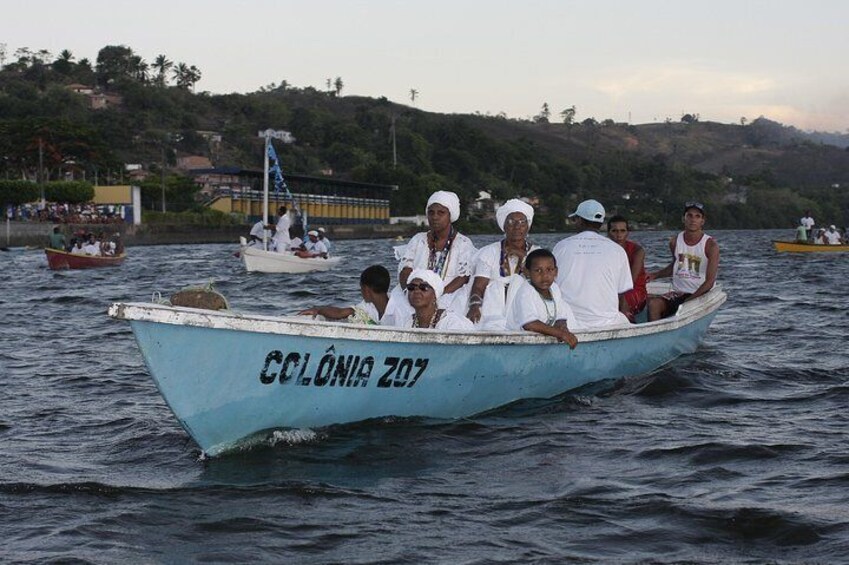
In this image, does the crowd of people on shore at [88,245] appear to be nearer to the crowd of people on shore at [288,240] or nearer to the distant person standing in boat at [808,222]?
the crowd of people on shore at [288,240]

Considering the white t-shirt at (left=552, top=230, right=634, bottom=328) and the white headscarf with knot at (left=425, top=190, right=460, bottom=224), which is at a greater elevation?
the white headscarf with knot at (left=425, top=190, right=460, bottom=224)

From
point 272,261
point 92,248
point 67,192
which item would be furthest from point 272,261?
point 67,192

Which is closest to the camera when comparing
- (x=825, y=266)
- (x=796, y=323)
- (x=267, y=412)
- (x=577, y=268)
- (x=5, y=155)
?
(x=267, y=412)

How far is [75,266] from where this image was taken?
4019 centimetres

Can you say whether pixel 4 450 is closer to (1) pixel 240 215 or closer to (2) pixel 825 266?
(2) pixel 825 266

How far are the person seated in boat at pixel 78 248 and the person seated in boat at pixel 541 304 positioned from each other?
103 ft

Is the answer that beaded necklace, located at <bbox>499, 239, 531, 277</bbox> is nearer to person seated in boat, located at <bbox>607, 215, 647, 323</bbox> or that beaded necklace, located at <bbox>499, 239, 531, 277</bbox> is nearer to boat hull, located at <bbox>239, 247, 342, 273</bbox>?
person seated in boat, located at <bbox>607, 215, 647, 323</bbox>

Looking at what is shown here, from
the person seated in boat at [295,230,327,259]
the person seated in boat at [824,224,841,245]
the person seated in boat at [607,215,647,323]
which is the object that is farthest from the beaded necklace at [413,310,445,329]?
the person seated in boat at [824,224,841,245]

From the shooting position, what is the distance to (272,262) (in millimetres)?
36562

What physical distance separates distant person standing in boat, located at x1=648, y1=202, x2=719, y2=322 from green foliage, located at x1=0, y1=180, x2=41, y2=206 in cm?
6985

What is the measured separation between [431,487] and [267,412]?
150cm

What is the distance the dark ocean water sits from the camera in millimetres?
7059

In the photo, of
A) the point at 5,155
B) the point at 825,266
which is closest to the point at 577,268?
the point at 825,266

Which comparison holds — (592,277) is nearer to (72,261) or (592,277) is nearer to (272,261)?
(272,261)
